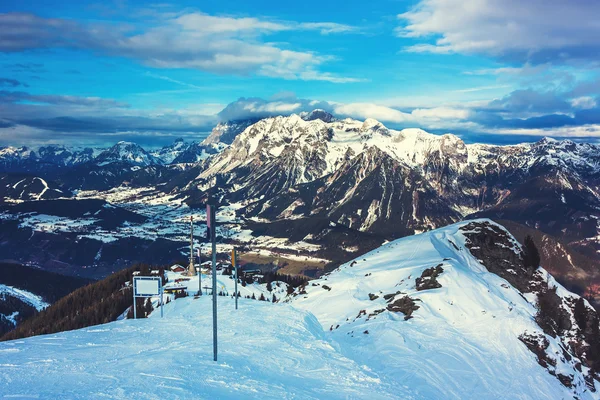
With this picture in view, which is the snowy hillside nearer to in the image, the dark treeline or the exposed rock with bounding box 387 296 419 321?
the exposed rock with bounding box 387 296 419 321

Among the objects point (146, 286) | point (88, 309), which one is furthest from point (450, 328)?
point (88, 309)

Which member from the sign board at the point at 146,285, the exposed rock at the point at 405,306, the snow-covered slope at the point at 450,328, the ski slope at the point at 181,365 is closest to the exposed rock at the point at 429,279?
the snow-covered slope at the point at 450,328

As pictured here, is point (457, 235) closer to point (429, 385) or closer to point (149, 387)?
point (429, 385)

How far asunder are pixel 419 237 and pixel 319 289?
51.2 metres

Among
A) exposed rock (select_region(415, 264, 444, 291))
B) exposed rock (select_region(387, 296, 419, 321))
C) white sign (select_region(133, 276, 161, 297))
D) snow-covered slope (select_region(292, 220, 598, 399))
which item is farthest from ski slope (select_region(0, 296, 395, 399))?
exposed rock (select_region(415, 264, 444, 291))

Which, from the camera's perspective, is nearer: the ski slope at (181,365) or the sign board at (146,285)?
the ski slope at (181,365)

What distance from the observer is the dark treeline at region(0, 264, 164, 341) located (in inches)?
3649

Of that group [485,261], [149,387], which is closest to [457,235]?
[485,261]

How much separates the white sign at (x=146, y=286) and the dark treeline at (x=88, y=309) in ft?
30.2

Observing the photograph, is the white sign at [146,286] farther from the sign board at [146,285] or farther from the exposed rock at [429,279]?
the exposed rock at [429,279]

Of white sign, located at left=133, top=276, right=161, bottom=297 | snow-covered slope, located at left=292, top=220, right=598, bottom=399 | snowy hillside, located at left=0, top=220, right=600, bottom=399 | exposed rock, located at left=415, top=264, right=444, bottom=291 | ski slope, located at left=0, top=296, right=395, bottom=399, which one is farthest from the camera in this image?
exposed rock, located at left=415, top=264, right=444, bottom=291

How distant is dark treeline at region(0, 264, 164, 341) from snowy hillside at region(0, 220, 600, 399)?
16.0m

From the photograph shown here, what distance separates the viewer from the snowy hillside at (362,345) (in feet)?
91.7

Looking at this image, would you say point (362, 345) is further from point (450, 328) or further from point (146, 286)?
point (146, 286)
